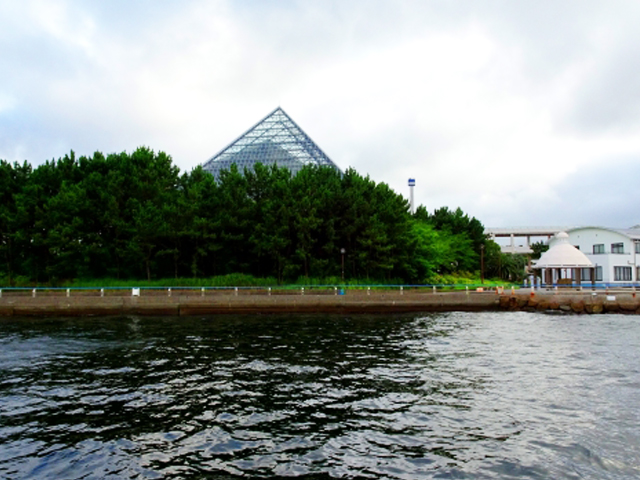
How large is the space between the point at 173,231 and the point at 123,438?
140ft

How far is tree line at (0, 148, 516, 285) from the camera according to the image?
51.7 metres

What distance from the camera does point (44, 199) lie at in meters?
56.6

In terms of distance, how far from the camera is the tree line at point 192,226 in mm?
51656

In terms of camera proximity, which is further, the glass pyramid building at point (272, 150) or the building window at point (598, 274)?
the glass pyramid building at point (272, 150)

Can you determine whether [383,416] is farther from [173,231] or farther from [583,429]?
[173,231]

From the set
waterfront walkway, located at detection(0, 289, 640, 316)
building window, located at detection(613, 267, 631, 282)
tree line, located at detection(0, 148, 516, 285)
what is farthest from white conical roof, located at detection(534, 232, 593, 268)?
building window, located at detection(613, 267, 631, 282)

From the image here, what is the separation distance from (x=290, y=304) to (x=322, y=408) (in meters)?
28.0

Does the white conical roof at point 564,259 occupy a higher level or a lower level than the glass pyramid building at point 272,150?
lower

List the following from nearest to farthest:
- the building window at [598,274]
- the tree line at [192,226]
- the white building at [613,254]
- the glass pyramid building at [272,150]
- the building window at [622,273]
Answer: the tree line at [192,226] < the white building at [613,254] < the building window at [622,273] < the building window at [598,274] < the glass pyramid building at [272,150]

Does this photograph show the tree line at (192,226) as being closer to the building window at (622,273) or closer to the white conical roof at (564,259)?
the white conical roof at (564,259)

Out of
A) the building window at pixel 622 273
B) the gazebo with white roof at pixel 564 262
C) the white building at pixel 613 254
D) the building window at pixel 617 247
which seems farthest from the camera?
the building window at pixel 617 247

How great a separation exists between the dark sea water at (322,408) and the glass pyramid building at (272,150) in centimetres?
7656

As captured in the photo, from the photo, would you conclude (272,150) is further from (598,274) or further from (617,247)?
(617,247)

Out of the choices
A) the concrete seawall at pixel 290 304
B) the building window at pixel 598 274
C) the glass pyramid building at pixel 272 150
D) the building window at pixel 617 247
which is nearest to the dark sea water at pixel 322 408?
the concrete seawall at pixel 290 304
